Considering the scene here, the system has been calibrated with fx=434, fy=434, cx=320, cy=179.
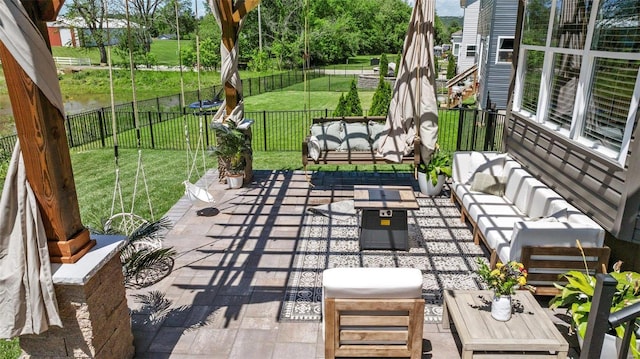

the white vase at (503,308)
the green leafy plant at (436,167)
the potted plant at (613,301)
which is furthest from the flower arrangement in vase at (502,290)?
the green leafy plant at (436,167)

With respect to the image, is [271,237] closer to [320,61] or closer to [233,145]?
[233,145]

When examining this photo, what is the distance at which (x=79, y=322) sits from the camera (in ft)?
10.4

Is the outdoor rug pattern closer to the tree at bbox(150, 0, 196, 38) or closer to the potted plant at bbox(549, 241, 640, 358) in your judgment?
the potted plant at bbox(549, 241, 640, 358)

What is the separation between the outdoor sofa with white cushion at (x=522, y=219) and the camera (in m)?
4.48

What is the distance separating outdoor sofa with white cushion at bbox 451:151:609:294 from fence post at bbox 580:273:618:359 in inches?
104

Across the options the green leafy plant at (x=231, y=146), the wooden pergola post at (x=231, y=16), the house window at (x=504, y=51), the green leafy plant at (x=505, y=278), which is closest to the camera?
the green leafy plant at (x=505, y=278)

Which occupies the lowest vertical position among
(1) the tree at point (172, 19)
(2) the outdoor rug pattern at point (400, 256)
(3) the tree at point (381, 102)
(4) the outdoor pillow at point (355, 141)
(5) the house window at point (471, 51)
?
(2) the outdoor rug pattern at point (400, 256)

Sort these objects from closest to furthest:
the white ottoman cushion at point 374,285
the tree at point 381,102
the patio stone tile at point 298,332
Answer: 1. the white ottoman cushion at point 374,285
2. the patio stone tile at point 298,332
3. the tree at point 381,102

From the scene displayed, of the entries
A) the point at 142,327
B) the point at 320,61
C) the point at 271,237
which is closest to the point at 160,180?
the point at 271,237

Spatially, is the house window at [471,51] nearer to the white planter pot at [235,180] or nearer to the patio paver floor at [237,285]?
the patio paver floor at [237,285]

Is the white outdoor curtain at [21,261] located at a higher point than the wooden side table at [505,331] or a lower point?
higher

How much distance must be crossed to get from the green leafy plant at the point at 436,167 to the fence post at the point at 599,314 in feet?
19.3

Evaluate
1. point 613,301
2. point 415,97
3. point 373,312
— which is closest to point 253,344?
point 373,312

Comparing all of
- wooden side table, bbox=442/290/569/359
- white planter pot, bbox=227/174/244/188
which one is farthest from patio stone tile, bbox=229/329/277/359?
white planter pot, bbox=227/174/244/188
